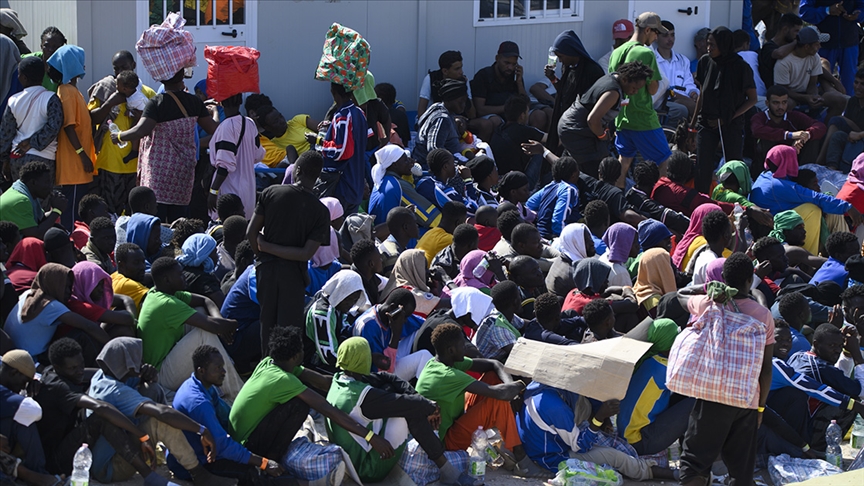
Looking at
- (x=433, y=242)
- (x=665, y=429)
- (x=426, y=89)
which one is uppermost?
(x=426, y=89)

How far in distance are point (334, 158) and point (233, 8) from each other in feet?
10.5

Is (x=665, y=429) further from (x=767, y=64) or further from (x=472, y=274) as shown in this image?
(x=767, y=64)

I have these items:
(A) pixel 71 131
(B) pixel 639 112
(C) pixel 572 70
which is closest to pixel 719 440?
(B) pixel 639 112

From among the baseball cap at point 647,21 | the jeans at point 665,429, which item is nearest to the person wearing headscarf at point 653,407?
the jeans at point 665,429

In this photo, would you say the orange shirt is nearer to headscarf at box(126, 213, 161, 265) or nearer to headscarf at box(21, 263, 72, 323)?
headscarf at box(126, 213, 161, 265)

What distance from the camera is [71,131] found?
9.35 m

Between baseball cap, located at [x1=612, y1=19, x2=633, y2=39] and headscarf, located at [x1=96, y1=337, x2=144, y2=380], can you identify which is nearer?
headscarf, located at [x1=96, y1=337, x2=144, y2=380]

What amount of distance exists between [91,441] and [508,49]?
761 cm

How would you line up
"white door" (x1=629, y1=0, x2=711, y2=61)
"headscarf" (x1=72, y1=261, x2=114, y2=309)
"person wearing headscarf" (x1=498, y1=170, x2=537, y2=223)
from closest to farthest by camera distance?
1. "headscarf" (x1=72, y1=261, x2=114, y2=309)
2. "person wearing headscarf" (x1=498, y1=170, x2=537, y2=223)
3. "white door" (x1=629, y1=0, x2=711, y2=61)

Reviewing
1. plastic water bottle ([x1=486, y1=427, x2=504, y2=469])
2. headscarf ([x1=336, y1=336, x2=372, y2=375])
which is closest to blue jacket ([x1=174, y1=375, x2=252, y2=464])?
headscarf ([x1=336, y1=336, x2=372, y2=375])

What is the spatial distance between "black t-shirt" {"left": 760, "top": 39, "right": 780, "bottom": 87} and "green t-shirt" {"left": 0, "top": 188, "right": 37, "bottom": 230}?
9182mm

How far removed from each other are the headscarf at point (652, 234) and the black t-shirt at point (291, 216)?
3050 mm

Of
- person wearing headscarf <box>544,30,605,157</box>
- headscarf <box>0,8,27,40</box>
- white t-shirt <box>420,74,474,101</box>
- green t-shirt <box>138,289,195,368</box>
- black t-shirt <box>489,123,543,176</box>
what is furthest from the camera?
white t-shirt <box>420,74,474,101</box>

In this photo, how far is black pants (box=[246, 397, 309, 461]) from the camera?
639cm
